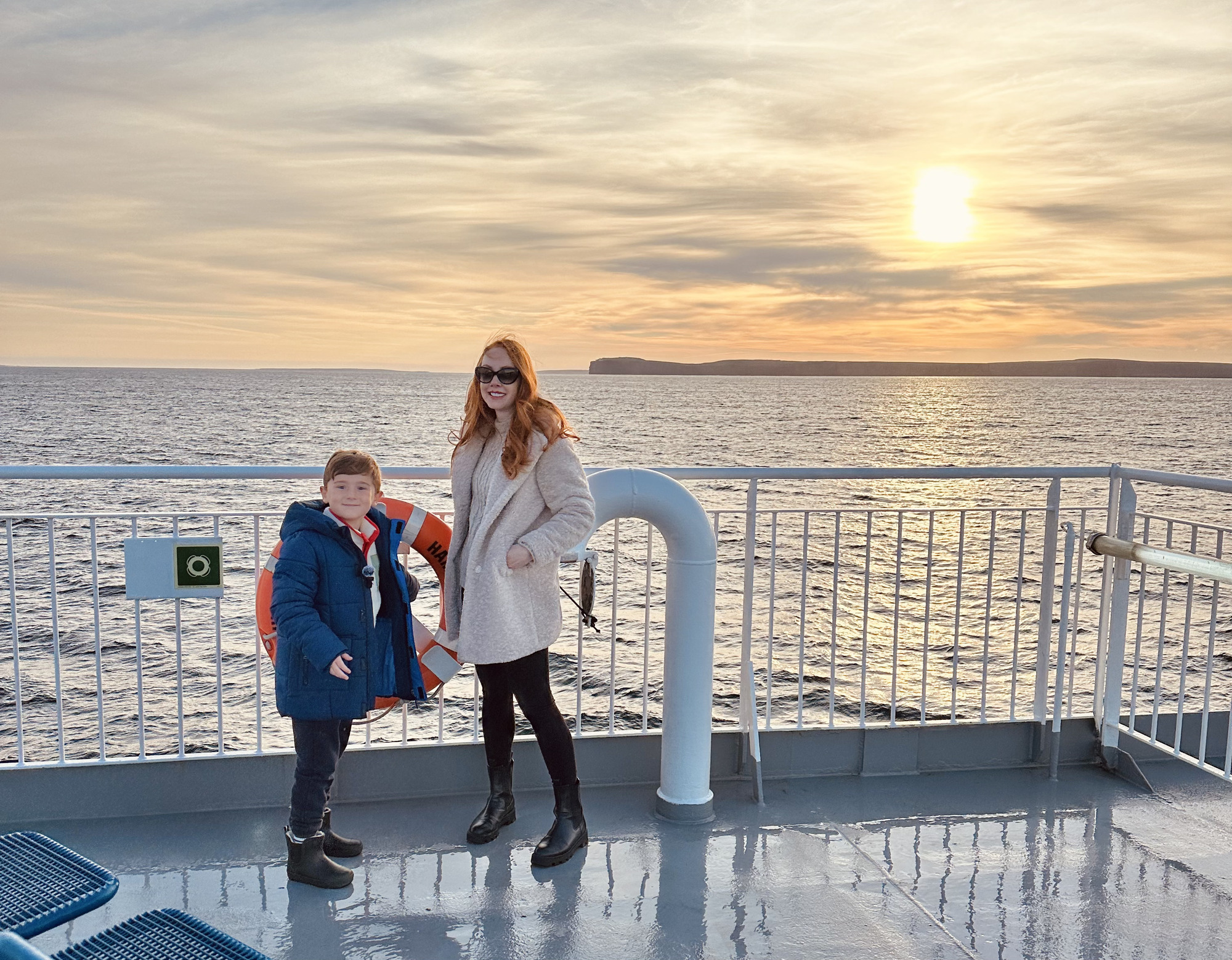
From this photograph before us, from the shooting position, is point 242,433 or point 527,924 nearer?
point 527,924

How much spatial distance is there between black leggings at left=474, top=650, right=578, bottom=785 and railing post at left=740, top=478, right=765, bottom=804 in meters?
0.65

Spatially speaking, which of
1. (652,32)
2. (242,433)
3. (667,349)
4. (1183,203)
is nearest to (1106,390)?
(667,349)

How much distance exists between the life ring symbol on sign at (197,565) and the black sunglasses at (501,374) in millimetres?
1040

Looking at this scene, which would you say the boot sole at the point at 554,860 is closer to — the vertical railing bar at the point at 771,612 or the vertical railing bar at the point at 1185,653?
the vertical railing bar at the point at 771,612

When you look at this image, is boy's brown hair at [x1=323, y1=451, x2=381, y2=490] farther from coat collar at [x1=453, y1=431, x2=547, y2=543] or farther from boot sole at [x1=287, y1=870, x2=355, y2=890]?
boot sole at [x1=287, y1=870, x2=355, y2=890]

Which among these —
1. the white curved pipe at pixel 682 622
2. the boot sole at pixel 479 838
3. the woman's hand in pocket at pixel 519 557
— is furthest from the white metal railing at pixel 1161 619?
the boot sole at pixel 479 838

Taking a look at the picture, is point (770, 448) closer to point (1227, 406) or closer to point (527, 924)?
point (527, 924)

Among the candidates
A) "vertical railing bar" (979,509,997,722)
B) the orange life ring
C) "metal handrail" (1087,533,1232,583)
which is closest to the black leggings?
the orange life ring

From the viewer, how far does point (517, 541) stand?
286 cm

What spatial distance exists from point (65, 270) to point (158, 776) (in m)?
54.8

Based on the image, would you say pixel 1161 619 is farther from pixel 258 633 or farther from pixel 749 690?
pixel 258 633

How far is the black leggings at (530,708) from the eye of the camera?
116 inches

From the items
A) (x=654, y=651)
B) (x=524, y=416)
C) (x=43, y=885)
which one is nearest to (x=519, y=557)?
(x=524, y=416)

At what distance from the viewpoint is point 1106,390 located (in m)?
147
